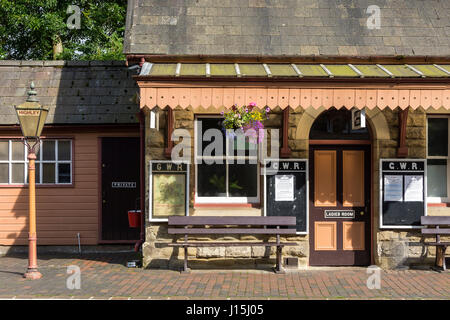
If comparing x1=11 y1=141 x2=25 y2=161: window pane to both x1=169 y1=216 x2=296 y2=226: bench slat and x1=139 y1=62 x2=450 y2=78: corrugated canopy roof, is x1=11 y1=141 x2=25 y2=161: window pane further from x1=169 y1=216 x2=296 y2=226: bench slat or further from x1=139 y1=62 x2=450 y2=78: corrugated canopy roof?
x1=169 y1=216 x2=296 y2=226: bench slat

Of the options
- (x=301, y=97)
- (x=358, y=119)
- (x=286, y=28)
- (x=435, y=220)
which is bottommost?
(x=435, y=220)

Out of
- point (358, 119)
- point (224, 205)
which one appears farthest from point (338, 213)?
point (224, 205)

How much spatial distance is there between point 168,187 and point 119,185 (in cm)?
238

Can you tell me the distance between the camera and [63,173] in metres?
10.9

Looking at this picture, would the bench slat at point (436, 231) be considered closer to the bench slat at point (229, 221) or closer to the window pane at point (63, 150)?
the bench slat at point (229, 221)

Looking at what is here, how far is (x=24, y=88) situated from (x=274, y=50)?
5.98 meters

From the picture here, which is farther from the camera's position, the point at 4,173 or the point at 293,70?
the point at 4,173

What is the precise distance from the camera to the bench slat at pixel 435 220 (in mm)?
8734

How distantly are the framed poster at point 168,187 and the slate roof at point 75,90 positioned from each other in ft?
7.08

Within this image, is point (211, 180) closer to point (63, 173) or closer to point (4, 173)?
point (63, 173)

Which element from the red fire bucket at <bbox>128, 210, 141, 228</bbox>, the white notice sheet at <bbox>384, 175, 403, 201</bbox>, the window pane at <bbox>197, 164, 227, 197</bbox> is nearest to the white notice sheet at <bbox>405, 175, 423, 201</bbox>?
the white notice sheet at <bbox>384, 175, 403, 201</bbox>

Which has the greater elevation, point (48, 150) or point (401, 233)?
point (48, 150)

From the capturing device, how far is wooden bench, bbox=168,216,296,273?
335 inches

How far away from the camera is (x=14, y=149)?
10.9 m
